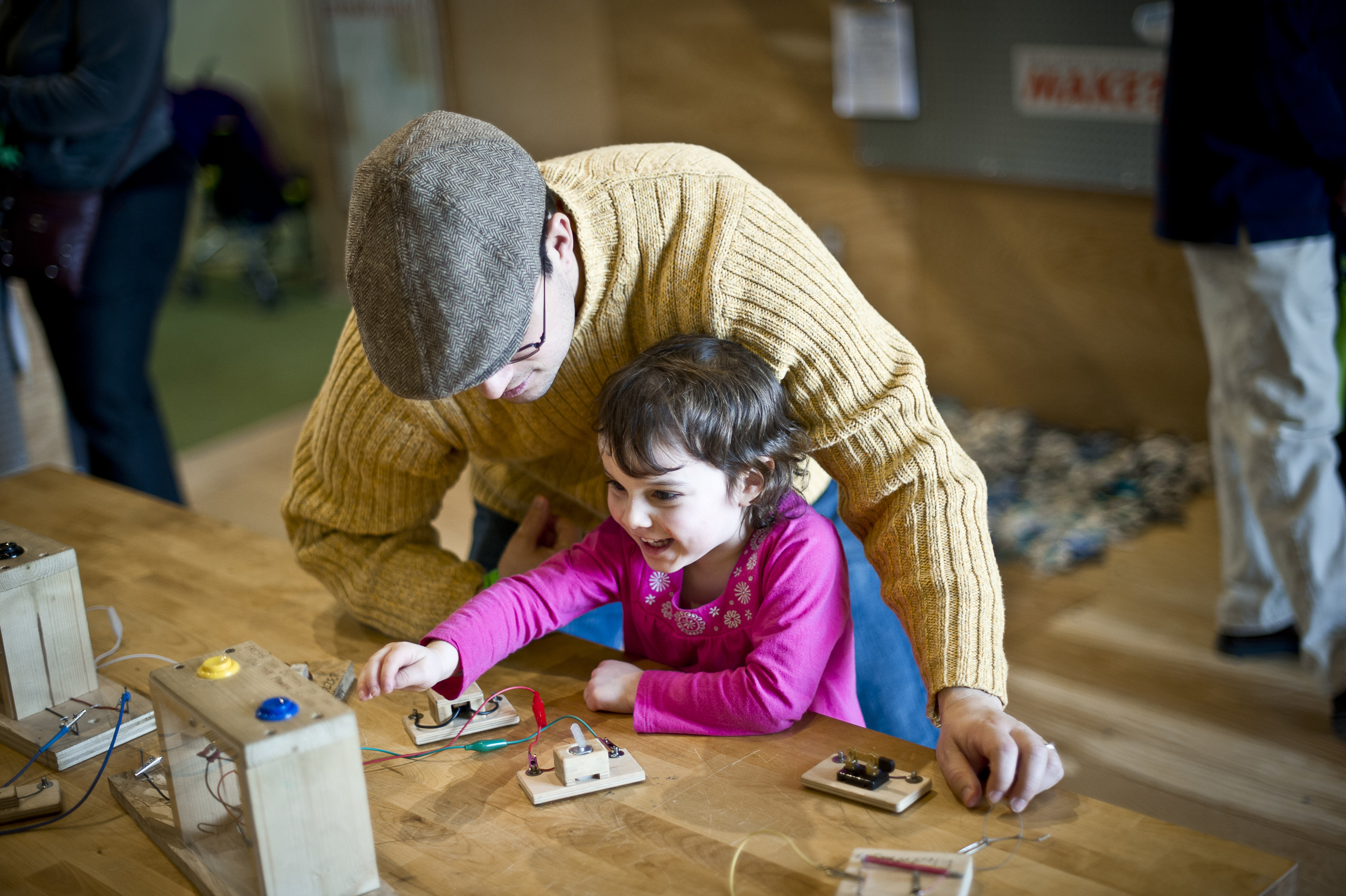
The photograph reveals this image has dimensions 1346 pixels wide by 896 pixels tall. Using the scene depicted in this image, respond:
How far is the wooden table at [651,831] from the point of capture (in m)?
1.04

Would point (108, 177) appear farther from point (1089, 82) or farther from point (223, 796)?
point (1089, 82)

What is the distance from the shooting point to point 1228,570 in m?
2.47

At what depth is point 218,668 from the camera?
3.61 feet

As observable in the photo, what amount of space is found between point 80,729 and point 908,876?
0.90 metres

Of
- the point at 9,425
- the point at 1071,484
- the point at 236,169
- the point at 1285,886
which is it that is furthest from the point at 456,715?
the point at 236,169

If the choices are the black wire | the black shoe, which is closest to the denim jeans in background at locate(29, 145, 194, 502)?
the black wire

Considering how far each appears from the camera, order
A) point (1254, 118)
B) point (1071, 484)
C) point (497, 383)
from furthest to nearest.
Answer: point (1071, 484) < point (1254, 118) < point (497, 383)

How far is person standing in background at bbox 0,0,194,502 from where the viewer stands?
238 centimetres

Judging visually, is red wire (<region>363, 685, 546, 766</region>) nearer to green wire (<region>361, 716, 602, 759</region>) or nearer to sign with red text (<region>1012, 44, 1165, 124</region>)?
green wire (<region>361, 716, 602, 759</region>)

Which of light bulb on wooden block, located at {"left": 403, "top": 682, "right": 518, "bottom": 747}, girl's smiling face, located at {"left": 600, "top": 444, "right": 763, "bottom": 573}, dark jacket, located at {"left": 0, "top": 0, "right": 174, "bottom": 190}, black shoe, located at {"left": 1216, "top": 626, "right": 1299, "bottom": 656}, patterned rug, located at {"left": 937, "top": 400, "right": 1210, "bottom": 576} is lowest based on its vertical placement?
black shoe, located at {"left": 1216, "top": 626, "right": 1299, "bottom": 656}

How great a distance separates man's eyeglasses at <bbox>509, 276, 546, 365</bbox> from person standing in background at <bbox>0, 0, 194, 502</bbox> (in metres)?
1.56

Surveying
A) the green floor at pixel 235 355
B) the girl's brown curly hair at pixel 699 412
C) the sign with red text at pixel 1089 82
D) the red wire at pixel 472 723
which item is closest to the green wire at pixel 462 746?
the red wire at pixel 472 723

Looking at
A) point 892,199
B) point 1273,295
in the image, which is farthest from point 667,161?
point 892,199

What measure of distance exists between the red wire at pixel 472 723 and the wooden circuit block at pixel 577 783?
0.05m
